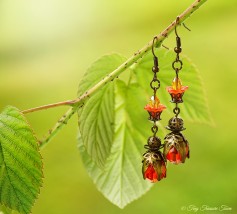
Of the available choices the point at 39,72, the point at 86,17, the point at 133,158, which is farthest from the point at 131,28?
the point at 133,158

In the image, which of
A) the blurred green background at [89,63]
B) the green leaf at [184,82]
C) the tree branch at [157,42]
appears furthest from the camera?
the blurred green background at [89,63]

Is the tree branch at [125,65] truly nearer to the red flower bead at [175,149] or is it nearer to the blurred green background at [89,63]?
the red flower bead at [175,149]

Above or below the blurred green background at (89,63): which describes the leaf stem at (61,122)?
below

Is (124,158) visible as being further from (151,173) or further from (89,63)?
(89,63)

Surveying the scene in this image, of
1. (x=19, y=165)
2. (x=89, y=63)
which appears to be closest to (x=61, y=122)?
(x=19, y=165)

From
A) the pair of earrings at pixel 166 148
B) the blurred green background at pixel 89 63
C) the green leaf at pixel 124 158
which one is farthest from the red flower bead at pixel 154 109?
the blurred green background at pixel 89 63

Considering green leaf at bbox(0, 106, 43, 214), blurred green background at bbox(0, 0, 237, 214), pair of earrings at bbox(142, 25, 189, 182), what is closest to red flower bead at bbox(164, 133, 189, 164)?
pair of earrings at bbox(142, 25, 189, 182)

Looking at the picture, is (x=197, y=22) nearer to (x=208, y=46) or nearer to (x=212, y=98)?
(x=208, y=46)
